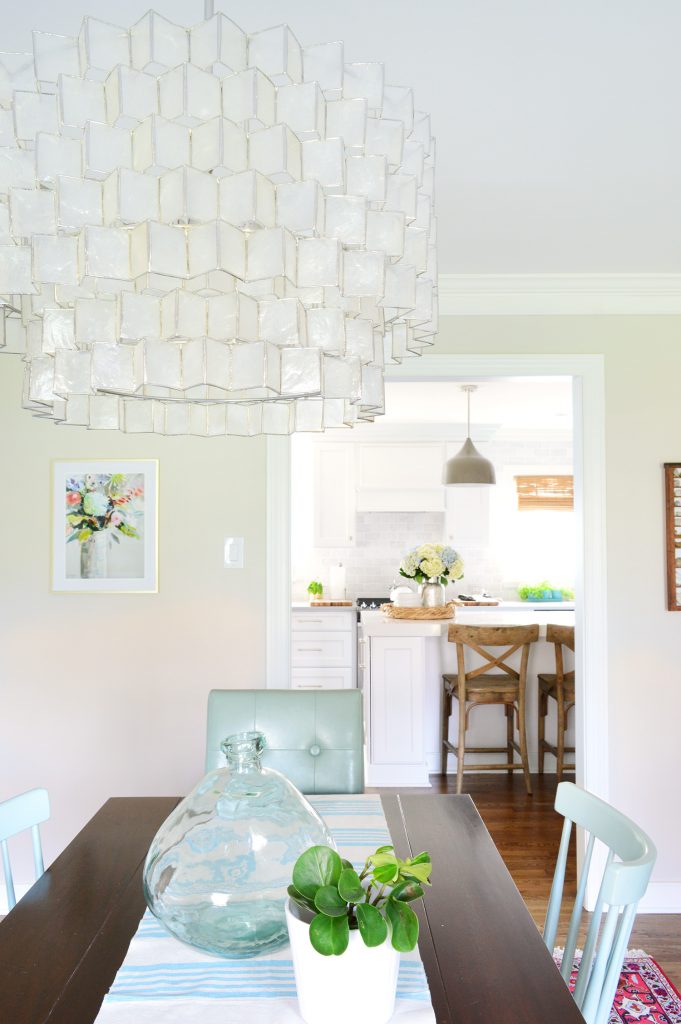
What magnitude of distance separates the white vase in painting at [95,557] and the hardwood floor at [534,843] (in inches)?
82.7

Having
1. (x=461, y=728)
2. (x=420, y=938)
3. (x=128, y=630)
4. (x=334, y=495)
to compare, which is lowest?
(x=461, y=728)

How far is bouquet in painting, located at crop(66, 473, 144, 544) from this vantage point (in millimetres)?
3273

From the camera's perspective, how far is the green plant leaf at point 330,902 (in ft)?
3.50

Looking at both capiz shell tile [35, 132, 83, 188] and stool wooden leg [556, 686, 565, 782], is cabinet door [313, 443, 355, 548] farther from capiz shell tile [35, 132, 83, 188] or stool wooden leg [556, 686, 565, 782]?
capiz shell tile [35, 132, 83, 188]

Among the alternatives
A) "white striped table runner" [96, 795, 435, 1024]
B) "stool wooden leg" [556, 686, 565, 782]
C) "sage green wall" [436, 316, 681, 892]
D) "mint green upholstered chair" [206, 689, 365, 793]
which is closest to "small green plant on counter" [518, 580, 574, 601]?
"stool wooden leg" [556, 686, 565, 782]

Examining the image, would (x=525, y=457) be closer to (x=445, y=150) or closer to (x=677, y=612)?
(x=677, y=612)

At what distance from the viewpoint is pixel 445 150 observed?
228cm

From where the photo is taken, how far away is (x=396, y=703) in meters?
4.71

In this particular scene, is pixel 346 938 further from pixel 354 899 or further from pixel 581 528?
pixel 581 528

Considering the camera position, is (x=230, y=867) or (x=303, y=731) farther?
(x=303, y=731)

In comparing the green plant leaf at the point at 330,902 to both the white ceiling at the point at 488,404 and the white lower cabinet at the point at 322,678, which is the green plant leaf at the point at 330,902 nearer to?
the white ceiling at the point at 488,404

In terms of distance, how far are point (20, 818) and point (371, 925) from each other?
3.58 ft

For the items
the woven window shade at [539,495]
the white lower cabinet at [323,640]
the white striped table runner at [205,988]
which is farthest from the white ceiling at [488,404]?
the white striped table runner at [205,988]

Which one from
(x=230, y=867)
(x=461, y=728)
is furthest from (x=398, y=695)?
(x=230, y=867)
